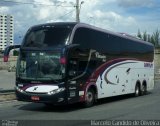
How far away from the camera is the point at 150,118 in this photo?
15.0 metres

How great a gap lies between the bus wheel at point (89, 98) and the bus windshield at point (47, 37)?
2.94 m

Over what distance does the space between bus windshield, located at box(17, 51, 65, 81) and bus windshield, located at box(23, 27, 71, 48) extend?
448 mm

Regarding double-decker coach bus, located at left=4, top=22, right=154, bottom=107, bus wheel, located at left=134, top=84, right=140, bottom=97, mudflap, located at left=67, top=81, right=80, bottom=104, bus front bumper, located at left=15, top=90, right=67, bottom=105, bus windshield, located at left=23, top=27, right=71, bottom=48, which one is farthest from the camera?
bus wheel, located at left=134, top=84, right=140, bottom=97

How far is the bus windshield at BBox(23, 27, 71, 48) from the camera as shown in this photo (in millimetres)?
17750

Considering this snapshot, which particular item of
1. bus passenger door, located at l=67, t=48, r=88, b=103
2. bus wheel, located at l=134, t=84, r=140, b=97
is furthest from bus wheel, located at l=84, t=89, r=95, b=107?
bus wheel, located at l=134, t=84, r=140, b=97

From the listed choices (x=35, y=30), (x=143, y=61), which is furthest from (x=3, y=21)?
(x=35, y=30)

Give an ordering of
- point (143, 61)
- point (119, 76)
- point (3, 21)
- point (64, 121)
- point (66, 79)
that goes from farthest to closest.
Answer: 1. point (3, 21)
2. point (143, 61)
3. point (119, 76)
4. point (66, 79)
5. point (64, 121)

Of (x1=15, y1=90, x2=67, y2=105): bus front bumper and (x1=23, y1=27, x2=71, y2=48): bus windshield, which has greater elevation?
(x1=23, y1=27, x2=71, y2=48): bus windshield

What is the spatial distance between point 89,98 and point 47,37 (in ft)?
11.6

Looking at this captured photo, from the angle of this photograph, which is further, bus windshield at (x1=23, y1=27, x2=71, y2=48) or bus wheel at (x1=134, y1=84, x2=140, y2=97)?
bus wheel at (x1=134, y1=84, x2=140, y2=97)

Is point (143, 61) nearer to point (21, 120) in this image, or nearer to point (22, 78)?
point (22, 78)

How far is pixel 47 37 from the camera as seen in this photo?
1798cm

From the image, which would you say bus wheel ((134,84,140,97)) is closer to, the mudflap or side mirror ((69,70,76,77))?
the mudflap

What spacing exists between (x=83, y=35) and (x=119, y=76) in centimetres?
527
